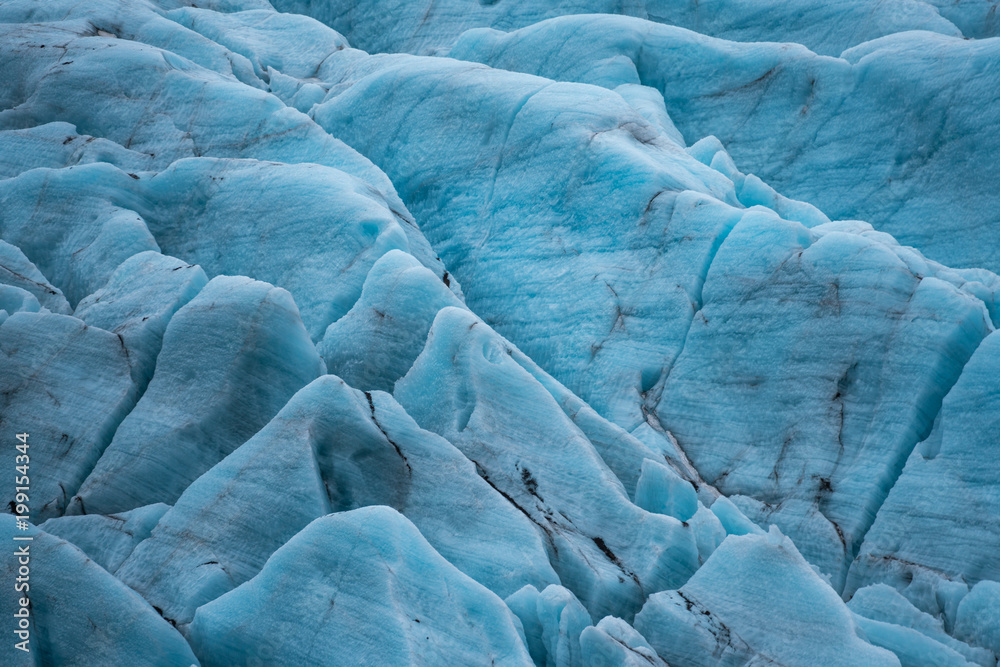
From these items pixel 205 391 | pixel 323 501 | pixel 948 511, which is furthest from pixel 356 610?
pixel 948 511

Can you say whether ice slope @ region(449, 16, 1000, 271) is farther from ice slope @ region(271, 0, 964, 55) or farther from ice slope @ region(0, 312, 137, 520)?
ice slope @ region(0, 312, 137, 520)

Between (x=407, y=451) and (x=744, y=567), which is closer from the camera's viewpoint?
(x=744, y=567)

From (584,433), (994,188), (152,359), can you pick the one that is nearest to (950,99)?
(994,188)

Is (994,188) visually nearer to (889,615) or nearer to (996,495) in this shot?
(996,495)

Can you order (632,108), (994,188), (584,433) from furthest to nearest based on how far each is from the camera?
(632,108) → (994,188) → (584,433)

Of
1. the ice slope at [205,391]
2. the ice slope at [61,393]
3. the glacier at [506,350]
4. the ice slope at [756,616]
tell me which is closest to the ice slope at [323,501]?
the glacier at [506,350]

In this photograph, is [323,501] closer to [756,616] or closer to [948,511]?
[756,616]

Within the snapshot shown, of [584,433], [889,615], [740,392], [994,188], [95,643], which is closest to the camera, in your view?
[95,643]
